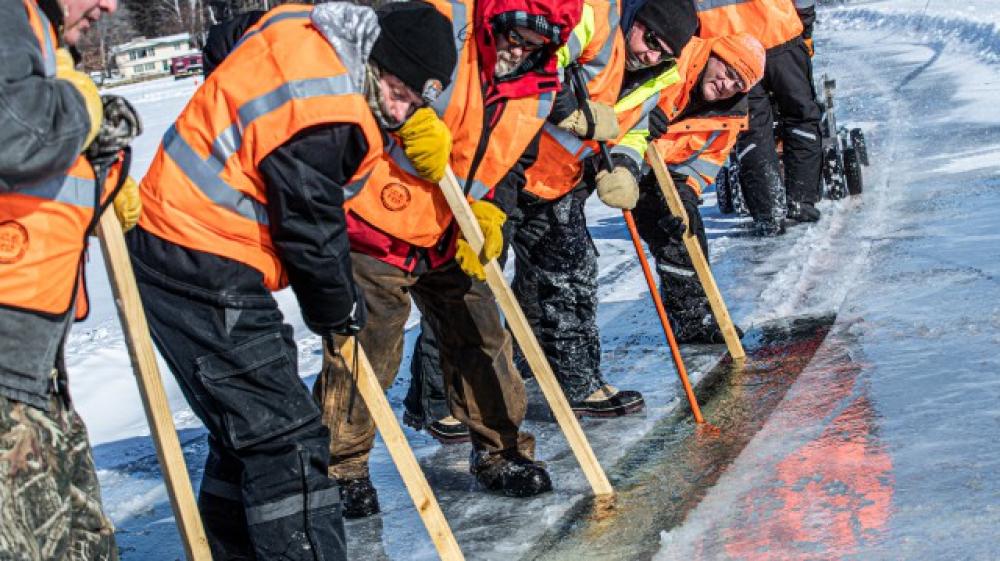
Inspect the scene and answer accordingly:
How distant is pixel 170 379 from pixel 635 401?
2.71 metres

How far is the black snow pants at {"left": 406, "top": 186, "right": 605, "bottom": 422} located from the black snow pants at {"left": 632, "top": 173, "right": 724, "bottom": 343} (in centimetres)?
92

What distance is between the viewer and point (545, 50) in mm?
4645

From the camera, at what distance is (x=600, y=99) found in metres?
5.52

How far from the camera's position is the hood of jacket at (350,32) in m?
3.35

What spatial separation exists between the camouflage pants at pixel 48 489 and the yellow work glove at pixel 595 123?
275cm

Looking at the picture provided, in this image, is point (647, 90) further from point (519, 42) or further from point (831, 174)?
point (831, 174)

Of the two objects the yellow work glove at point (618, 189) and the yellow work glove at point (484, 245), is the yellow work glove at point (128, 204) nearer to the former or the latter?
the yellow work glove at point (484, 245)

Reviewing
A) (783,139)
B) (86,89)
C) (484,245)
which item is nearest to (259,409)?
(86,89)

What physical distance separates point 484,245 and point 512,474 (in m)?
0.84

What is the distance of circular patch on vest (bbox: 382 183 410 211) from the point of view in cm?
431

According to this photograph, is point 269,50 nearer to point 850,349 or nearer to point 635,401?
point 635,401

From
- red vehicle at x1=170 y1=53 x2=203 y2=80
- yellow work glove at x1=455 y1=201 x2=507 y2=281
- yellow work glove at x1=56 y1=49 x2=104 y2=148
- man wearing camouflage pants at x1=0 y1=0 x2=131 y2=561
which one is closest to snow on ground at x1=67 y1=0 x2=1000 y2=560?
yellow work glove at x1=455 y1=201 x2=507 y2=281

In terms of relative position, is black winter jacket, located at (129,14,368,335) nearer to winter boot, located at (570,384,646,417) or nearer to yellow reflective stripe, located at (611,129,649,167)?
winter boot, located at (570,384,646,417)

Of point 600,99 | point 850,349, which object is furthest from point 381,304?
point 850,349
